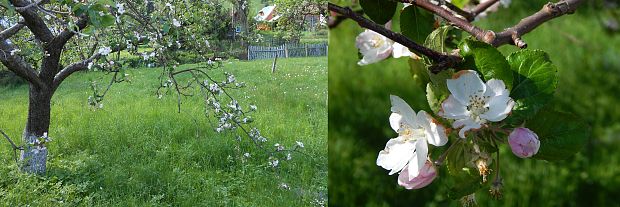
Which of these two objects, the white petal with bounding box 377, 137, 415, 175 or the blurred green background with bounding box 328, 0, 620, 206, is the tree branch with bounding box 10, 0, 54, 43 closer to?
the blurred green background with bounding box 328, 0, 620, 206

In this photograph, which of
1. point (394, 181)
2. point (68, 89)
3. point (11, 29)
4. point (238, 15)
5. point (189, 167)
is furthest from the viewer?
point (238, 15)

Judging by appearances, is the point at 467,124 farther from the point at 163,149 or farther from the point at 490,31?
the point at 163,149

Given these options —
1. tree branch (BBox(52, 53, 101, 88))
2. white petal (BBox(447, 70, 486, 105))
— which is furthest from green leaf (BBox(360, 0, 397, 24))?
tree branch (BBox(52, 53, 101, 88))

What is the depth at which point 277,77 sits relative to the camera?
245cm

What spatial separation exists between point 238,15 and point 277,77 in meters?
0.27

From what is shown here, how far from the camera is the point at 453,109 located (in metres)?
0.26

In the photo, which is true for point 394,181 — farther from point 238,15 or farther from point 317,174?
point 238,15

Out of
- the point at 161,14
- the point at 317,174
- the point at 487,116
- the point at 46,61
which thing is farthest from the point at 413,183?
the point at 317,174

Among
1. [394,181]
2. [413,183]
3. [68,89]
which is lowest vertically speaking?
[394,181]

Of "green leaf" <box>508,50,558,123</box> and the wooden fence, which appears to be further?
the wooden fence

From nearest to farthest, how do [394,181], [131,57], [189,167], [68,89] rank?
[394,181] → [131,57] → [68,89] → [189,167]

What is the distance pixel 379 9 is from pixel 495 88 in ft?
0.41

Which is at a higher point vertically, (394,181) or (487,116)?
(487,116)

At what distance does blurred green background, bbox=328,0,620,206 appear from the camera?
54.6 inches
